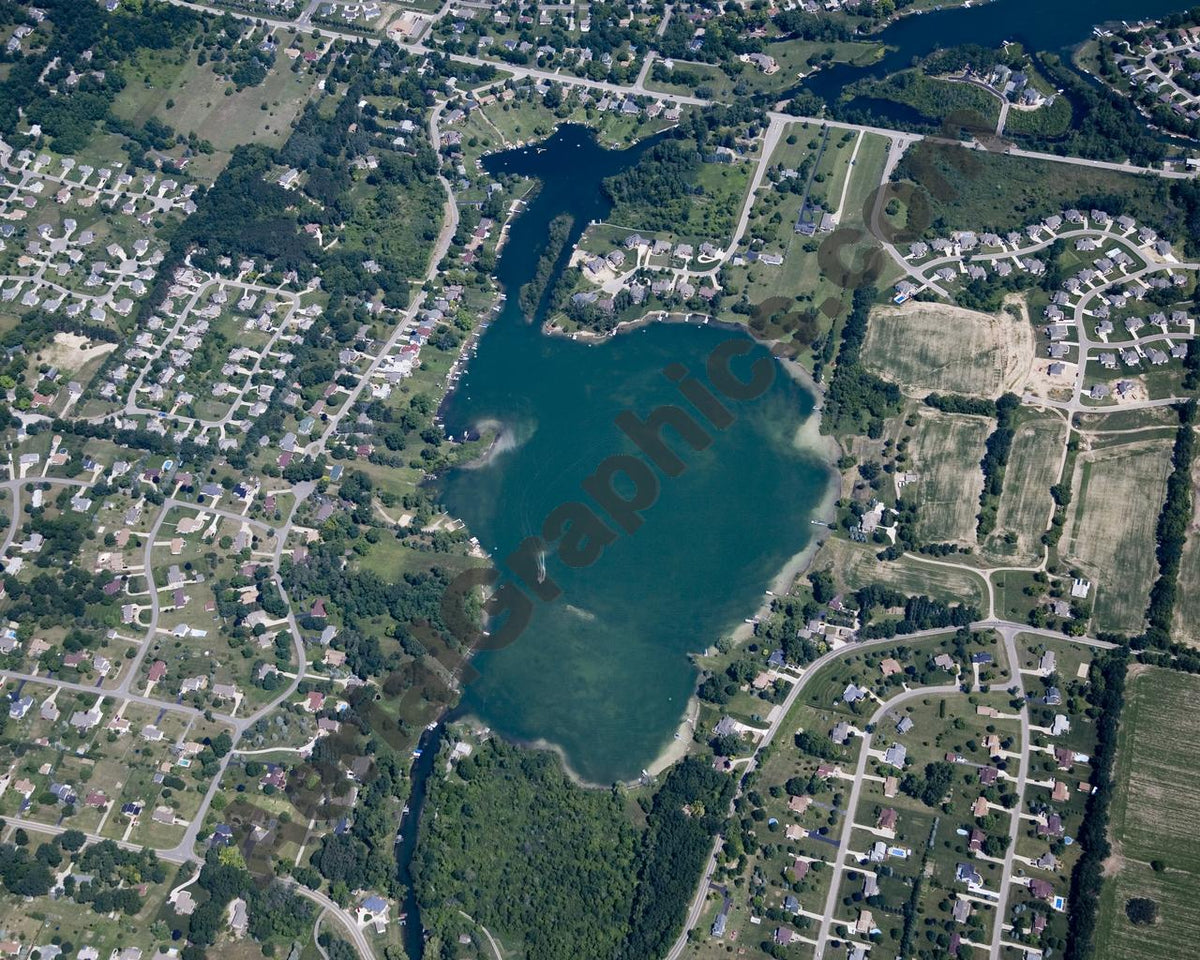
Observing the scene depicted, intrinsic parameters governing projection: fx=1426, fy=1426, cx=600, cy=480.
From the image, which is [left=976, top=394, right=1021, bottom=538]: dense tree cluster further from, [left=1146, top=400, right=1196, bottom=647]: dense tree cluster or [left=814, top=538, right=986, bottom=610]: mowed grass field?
→ [left=1146, top=400, right=1196, bottom=647]: dense tree cluster

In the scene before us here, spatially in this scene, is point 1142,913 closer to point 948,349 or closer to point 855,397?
point 855,397

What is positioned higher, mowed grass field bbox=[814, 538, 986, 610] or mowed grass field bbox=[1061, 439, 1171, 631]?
mowed grass field bbox=[1061, 439, 1171, 631]

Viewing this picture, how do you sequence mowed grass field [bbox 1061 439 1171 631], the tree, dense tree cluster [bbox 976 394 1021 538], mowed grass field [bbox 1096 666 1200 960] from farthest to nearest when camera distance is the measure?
dense tree cluster [bbox 976 394 1021 538]
mowed grass field [bbox 1061 439 1171 631]
the tree
mowed grass field [bbox 1096 666 1200 960]

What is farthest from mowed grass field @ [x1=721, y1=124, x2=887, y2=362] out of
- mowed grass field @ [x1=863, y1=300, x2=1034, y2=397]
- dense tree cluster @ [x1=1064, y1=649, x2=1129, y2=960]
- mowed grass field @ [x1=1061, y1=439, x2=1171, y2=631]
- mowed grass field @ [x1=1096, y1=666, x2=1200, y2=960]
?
mowed grass field @ [x1=1096, y1=666, x2=1200, y2=960]

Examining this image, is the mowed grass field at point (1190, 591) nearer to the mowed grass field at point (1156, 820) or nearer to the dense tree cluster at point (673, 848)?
the mowed grass field at point (1156, 820)

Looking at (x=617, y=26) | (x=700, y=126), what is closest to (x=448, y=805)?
(x=700, y=126)

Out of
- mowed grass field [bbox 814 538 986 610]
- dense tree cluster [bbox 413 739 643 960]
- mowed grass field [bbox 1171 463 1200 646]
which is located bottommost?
dense tree cluster [bbox 413 739 643 960]

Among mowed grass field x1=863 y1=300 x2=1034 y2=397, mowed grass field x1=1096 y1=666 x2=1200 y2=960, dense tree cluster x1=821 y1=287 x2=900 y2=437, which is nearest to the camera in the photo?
mowed grass field x1=1096 y1=666 x2=1200 y2=960

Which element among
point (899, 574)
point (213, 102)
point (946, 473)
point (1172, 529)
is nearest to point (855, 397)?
point (946, 473)
